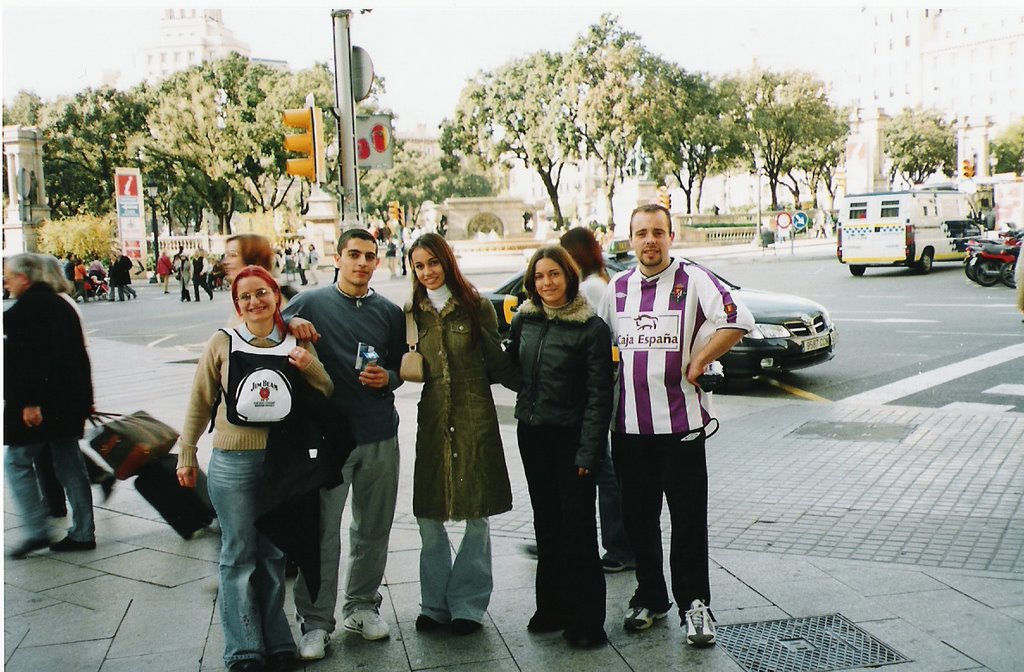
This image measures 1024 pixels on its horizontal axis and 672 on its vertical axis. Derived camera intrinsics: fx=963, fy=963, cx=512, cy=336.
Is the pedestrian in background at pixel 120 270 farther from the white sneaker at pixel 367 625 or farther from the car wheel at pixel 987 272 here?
the car wheel at pixel 987 272

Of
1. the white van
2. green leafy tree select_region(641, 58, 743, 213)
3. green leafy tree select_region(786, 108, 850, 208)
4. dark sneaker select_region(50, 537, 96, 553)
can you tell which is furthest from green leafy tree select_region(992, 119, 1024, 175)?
dark sneaker select_region(50, 537, 96, 553)

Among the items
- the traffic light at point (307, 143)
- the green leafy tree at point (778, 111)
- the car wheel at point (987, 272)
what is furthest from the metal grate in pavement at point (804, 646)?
the green leafy tree at point (778, 111)

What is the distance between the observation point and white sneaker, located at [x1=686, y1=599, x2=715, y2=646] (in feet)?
12.3

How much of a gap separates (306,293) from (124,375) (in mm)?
9972

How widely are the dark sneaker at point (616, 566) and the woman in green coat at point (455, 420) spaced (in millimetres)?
876

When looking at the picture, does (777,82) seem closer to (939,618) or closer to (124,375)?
(124,375)

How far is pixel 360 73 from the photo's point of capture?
873cm

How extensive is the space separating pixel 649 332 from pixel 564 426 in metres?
0.50

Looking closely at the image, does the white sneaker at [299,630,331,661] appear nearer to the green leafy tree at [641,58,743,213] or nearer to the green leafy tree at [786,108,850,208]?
the green leafy tree at [641,58,743,213]

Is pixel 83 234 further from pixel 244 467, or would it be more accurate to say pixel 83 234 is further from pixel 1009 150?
pixel 1009 150

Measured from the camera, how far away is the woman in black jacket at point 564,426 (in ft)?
12.2

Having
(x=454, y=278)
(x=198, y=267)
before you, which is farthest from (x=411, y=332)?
(x=198, y=267)

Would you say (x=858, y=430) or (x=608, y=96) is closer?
(x=858, y=430)

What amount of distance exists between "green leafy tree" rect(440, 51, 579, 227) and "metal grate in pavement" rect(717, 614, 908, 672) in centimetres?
813
